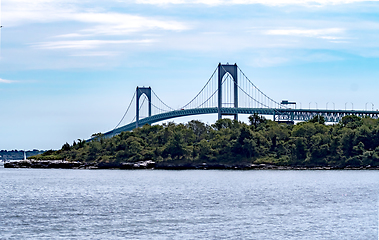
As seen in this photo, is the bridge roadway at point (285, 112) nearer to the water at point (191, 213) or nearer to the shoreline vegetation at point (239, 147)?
the shoreline vegetation at point (239, 147)

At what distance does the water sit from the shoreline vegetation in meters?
37.7

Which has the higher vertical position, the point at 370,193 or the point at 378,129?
the point at 378,129

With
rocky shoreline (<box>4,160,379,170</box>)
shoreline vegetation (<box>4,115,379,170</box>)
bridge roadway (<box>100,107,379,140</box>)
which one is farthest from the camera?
bridge roadway (<box>100,107,379,140</box>)

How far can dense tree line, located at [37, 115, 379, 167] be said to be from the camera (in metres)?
81.8

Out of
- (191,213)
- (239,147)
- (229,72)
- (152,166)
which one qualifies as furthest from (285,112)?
(191,213)

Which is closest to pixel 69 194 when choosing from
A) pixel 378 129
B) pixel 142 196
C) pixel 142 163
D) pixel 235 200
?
pixel 142 196

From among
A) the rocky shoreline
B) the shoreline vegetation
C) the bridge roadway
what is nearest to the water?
the rocky shoreline

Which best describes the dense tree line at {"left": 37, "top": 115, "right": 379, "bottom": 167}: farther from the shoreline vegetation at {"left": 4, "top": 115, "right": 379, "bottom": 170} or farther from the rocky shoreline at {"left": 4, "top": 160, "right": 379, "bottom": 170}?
the rocky shoreline at {"left": 4, "top": 160, "right": 379, "bottom": 170}

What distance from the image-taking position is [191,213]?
96.2 feet

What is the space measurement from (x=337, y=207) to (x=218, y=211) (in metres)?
6.41

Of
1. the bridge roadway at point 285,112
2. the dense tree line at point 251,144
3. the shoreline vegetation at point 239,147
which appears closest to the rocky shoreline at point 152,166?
the shoreline vegetation at point 239,147

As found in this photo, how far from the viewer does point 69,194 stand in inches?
1585

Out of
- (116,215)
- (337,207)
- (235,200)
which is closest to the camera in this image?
(116,215)

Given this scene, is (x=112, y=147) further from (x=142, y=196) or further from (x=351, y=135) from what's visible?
(x=142, y=196)
